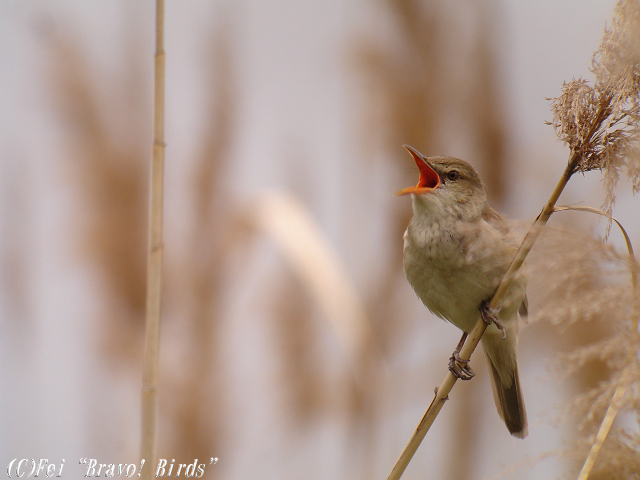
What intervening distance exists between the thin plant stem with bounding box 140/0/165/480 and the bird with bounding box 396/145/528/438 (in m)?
0.94

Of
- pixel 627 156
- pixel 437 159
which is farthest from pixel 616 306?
pixel 437 159

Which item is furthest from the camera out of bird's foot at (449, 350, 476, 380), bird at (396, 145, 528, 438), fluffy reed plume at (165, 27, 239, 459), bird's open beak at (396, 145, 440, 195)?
fluffy reed plume at (165, 27, 239, 459)

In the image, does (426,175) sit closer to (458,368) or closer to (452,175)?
(452,175)

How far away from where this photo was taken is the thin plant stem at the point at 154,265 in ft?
3.95

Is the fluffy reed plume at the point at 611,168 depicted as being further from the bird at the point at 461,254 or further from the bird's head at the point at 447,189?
the bird's head at the point at 447,189

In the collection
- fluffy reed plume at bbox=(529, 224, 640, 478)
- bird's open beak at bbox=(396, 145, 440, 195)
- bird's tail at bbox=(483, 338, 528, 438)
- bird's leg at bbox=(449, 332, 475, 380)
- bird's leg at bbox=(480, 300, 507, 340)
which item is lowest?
bird's tail at bbox=(483, 338, 528, 438)

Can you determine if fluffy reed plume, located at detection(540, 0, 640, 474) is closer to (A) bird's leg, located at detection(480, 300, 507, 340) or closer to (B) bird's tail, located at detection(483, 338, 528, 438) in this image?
(A) bird's leg, located at detection(480, 300, 507, 340)

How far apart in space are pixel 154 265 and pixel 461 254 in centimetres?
119

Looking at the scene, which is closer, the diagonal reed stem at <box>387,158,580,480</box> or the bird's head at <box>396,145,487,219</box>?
the diagonal reed stem at <box>387,158,580,480</box>

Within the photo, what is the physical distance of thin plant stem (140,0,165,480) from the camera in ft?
3.95

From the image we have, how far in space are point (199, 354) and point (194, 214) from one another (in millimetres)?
570

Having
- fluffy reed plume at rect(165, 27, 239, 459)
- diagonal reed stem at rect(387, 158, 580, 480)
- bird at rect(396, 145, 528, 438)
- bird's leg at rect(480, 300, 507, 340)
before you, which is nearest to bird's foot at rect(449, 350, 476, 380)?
bird at rect(396, 145, 528, 438)

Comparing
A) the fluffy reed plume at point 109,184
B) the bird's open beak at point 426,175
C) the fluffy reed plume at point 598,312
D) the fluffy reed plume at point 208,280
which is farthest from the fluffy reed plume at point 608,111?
the fluffy reed plume at point 109,184

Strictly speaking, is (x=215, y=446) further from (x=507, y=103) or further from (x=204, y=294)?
(x=507, y=103)
